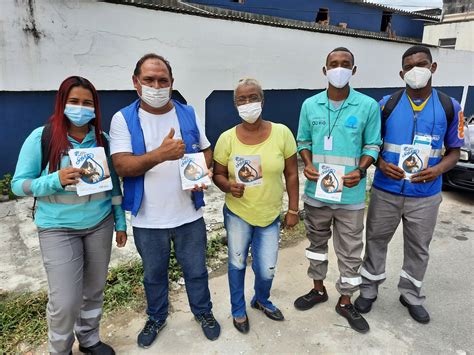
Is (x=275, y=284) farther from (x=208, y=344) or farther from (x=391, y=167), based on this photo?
(x=391, y=167)

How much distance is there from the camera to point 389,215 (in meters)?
2.74

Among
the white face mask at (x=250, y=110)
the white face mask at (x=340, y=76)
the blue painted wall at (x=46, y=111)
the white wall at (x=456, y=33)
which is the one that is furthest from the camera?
the white wall at (x=456, y=33)

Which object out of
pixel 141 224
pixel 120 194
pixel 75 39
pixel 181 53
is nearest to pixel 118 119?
pixel 120 194

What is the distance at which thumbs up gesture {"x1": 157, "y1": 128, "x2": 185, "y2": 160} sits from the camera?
1.99 metres

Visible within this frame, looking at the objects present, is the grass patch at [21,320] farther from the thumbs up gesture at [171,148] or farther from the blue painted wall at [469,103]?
the blue painted wall at [469,103]

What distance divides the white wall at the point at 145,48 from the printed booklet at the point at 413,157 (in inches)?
187

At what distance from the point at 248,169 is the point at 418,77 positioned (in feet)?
4.56

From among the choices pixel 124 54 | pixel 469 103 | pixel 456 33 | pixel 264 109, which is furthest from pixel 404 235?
pixel 456 33

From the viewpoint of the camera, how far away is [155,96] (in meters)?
2.07

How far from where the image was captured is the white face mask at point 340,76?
243 centimetres

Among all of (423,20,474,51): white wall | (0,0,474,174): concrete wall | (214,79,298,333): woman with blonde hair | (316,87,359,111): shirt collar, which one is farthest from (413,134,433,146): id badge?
(423,20,474,51): white wall

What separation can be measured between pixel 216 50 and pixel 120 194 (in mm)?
5184

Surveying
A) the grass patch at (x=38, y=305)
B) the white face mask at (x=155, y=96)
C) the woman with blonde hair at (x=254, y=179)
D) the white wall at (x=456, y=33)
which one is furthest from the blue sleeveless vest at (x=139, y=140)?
the white wall at (x=456, y=33)

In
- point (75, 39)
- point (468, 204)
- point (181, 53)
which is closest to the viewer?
point (75, 39)
